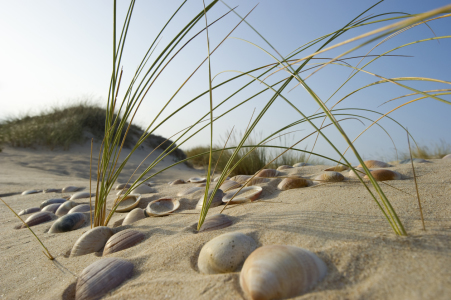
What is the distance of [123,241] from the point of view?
134cm

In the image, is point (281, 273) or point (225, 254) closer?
point (281, 273)

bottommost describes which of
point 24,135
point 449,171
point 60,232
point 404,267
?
point 60,232

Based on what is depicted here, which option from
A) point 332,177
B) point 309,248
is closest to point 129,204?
point 332,177

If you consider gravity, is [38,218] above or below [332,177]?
below

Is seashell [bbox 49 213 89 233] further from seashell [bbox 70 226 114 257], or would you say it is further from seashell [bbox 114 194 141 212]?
A: seashell [bbox 70 226 114 257]

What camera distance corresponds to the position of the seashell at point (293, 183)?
1.98m

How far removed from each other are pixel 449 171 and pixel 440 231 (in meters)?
1.07

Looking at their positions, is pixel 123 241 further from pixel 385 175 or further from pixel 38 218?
pixel 385 175

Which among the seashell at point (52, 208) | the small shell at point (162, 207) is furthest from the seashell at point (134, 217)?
the seashell at point (52, 208)

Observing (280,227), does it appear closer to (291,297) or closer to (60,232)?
(291,297)

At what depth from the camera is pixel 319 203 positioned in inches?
54.7

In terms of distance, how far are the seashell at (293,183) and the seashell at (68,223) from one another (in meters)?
1.47

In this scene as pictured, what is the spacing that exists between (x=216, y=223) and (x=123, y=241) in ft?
1.49

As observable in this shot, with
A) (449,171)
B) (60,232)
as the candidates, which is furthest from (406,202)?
(60,232)
